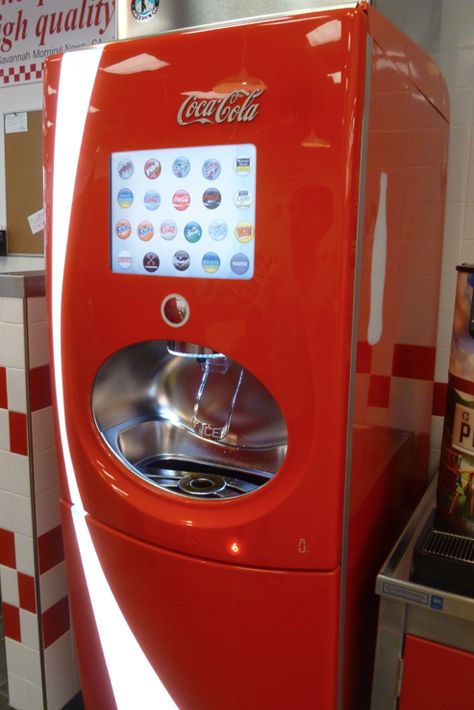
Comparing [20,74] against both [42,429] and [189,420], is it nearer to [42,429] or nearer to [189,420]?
[42,429]

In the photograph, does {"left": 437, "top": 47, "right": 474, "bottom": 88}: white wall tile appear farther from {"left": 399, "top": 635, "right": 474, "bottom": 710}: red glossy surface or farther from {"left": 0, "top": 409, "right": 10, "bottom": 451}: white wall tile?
{"left": 0, "top": 409, "right": 10, "bottom": 451}: white wall tile

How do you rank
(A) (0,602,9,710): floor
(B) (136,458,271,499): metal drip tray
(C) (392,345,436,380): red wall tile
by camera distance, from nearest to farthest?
(B) (136,458,271,499): metal drip tray, (C) (392,345,436,380): red wall tile, (A) (0,602,9,710): floor

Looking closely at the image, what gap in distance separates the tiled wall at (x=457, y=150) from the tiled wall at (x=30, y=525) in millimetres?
1025

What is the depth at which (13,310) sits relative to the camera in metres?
1.49

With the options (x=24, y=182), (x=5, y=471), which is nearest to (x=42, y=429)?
(x=5, y=471)

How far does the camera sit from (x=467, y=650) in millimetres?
1089

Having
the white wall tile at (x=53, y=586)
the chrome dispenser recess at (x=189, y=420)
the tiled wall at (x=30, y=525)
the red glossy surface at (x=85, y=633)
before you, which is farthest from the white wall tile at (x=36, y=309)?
the white wall tile at (x=53, y=586)

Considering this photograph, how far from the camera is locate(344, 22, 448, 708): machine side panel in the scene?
41.3 inches

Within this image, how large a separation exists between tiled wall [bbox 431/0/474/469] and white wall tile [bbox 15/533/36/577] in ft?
3.81

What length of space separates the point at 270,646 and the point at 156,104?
99 centimetres

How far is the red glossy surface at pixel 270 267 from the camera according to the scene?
939 mm

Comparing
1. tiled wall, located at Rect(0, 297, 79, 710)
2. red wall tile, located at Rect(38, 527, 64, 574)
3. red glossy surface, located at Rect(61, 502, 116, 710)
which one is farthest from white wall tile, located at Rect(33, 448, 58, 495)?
red glossy surface, located at Rect(61, 502, 116, 710)

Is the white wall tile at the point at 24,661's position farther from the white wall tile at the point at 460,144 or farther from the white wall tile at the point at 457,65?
the white wall tile at the point at 457,65

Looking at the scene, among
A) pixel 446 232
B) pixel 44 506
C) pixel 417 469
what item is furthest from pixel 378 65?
pixel 44 506
